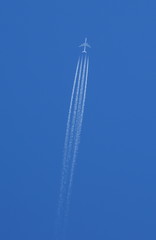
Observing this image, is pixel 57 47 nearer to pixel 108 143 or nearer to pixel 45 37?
pixel 45 37

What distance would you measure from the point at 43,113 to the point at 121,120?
1015 mm

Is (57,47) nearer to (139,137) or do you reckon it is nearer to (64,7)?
(64,7)

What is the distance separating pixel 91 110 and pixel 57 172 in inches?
35.3

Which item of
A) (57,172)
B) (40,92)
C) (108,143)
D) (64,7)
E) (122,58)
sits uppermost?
(64,7)

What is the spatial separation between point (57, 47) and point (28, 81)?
58cm

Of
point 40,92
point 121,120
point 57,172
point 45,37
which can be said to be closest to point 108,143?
point 121,120

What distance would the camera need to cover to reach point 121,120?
5.09 metres

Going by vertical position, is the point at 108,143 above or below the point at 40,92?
below

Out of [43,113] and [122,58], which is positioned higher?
[122,58]

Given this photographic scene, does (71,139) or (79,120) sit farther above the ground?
(79,120)

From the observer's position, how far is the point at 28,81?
5.08 metres

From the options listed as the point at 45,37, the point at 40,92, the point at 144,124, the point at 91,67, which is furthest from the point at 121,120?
the point at 45,37

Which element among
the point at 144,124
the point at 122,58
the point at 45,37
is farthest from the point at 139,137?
the point at 45,37

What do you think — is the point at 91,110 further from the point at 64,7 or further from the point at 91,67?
the point at 64,7
